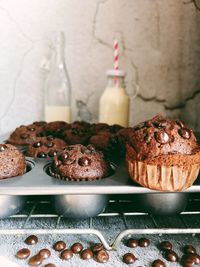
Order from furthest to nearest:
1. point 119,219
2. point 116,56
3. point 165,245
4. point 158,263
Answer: point 116,56 < point 119,219 < point 165,245 < point 158,263

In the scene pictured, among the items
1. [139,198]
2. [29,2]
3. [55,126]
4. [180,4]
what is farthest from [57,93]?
[139,198]

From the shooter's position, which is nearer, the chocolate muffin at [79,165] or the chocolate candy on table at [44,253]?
the chocolate candy on table at [44,253]

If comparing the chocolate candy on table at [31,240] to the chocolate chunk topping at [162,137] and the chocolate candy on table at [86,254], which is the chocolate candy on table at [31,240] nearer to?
the chocolate candy on table at [86,254]

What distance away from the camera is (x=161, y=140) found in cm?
110

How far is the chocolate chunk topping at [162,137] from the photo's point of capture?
3.60ft

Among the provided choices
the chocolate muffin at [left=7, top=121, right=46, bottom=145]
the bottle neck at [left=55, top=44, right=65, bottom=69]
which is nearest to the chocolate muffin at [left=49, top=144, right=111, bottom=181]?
the chocolate muffin at [left=7, top=121, right=46, bottom=145]

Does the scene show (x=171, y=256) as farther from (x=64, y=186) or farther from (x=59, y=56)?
(x=59, y=56)

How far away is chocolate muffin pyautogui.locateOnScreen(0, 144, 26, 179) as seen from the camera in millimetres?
1212

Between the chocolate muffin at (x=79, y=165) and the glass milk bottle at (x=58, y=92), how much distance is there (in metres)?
0.70

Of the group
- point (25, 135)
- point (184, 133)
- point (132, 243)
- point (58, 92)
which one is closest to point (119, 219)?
point (132, 243)

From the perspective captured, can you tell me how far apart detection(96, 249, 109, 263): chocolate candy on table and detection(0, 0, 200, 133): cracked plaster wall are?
1095mm

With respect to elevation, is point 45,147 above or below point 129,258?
above

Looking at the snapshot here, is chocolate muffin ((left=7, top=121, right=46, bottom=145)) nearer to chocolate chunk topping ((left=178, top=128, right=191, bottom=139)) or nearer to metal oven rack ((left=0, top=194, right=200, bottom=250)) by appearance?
metal oven rack ((left=0, top=194, right=200, bottom=250))

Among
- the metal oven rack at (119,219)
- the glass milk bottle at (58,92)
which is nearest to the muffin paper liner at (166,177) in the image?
the metal oven rack at (119,219)
